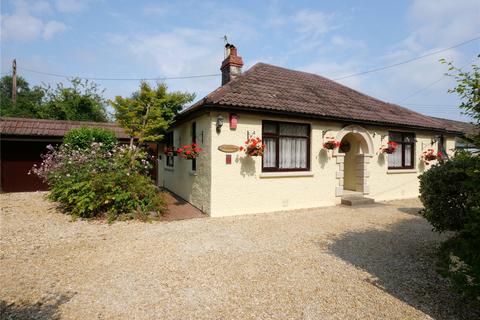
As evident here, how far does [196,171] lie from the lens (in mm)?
8789

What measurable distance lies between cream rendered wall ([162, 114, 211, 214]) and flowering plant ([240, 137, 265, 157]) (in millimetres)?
1129

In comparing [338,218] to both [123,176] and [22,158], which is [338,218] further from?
[22,158]

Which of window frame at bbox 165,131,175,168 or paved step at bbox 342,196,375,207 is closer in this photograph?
paved step at bbox 342,196,375,207

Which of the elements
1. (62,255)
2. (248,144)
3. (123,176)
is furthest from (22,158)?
(248,144)

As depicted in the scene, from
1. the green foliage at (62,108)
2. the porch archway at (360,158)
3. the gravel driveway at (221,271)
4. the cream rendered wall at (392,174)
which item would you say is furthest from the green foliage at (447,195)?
the green foliage at (62,108)

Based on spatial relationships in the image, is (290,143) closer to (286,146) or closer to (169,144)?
(286,146)

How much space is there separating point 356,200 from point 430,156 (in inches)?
187

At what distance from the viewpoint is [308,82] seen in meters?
11.8

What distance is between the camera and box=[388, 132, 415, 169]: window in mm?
11158

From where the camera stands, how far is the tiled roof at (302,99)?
8059 mm

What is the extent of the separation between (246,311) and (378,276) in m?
2.16

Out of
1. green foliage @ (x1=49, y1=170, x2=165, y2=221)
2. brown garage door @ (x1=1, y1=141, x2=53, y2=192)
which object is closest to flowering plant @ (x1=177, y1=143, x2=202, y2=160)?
green foliage @ (x1=49, y1=170, x2=165, y2=221)

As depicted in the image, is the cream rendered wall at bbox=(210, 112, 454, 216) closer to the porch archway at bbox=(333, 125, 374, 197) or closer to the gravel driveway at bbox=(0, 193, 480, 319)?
the porch archway at bbox=(333, 125, 374, 197)

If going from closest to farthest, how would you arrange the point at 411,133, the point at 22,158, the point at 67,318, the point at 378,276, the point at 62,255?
the point at 67,318 → the point at 378,276 → the point at 62,255 → the point at 411,133 → the point at 22,158
